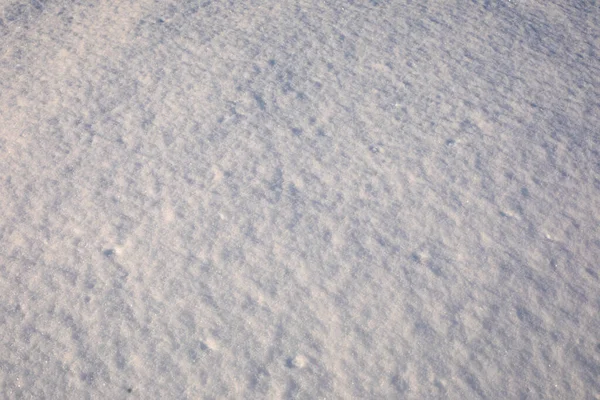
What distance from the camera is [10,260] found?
5.36 ft

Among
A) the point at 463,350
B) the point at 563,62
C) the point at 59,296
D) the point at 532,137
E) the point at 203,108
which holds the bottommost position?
the point at 59,296

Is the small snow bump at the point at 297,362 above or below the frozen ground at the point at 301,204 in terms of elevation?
below

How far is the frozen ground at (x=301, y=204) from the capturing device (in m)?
1.42

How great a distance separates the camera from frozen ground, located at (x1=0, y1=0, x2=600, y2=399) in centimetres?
142

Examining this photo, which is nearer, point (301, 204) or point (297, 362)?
point (297, 362)

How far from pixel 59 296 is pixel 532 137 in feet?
6.25

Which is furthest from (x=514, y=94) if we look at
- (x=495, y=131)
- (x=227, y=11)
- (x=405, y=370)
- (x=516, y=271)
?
(x=227, y=11)

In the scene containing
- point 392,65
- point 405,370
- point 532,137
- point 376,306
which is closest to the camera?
point 405,370

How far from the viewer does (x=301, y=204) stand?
1.77 m

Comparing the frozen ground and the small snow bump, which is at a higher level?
the frozen ground

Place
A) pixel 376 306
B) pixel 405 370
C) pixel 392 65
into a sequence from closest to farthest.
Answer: pixel 405 370, pixel 376 306, pixel 392 65

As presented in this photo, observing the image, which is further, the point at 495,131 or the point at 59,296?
the point at 495,131

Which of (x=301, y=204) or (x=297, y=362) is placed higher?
(x=301, y=204)

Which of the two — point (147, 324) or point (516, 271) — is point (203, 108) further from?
point (516, 271)
